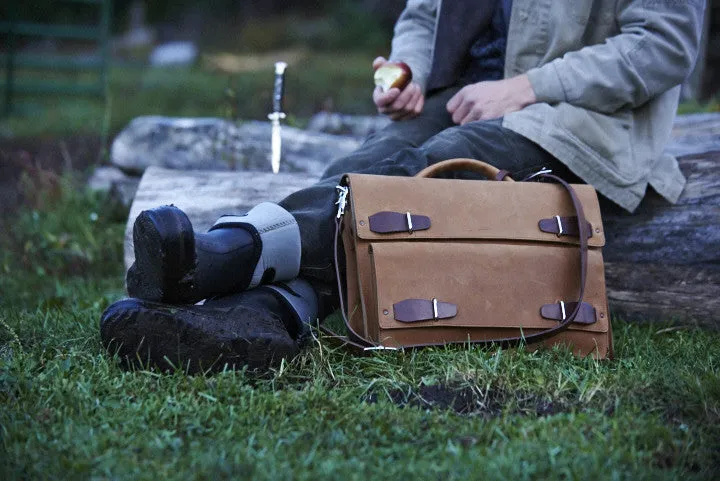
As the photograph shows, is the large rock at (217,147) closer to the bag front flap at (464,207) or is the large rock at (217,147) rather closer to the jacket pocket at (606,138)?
the jacket pocket at (606,138)

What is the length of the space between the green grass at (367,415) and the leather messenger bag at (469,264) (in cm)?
8

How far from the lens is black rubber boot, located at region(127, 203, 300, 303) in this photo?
76.7 inches

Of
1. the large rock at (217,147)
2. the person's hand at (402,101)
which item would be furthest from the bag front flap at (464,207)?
the large rock at (217,147)

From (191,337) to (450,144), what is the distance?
0.99 metres

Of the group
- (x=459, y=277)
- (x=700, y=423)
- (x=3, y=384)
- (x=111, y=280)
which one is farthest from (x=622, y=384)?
(x=111, y=280)

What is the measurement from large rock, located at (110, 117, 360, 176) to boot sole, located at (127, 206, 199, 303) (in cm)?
208

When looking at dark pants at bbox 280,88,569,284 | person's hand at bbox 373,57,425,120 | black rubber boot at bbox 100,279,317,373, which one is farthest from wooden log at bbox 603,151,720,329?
black rubber boot at bbox 100,279,317,373

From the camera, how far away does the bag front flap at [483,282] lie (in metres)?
2.16

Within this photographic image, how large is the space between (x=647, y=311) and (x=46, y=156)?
459 cm

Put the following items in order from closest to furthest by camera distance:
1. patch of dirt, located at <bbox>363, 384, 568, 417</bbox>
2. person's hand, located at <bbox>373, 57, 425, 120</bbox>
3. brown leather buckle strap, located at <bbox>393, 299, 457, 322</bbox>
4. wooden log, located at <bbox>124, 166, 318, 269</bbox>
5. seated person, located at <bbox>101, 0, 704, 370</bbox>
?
1. patch of dirt, located at <bbox>363, 384, 568, 417</bbox>
2. seated person, located at <bbox>101, 0, 704, 370</bbox>
3. brown leather buckle strap, located at <bbox>393, 299, 457, 322</bbox>
4. person's hand, located at <bbox>373, 57, 425, 120</bbox>
5. wooden log, located at <bbox>124, 166, 318, 269</bbox>

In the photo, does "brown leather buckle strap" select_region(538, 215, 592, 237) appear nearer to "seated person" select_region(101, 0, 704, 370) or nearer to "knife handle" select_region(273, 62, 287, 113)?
"seated person" select_region(101, 0, 704, 370)

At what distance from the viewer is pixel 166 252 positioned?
6.35ft

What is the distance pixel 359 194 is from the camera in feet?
7.23

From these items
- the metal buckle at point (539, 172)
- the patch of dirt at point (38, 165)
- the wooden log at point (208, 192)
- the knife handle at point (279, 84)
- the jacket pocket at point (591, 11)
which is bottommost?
the patch of dirt at point (38, 165)
